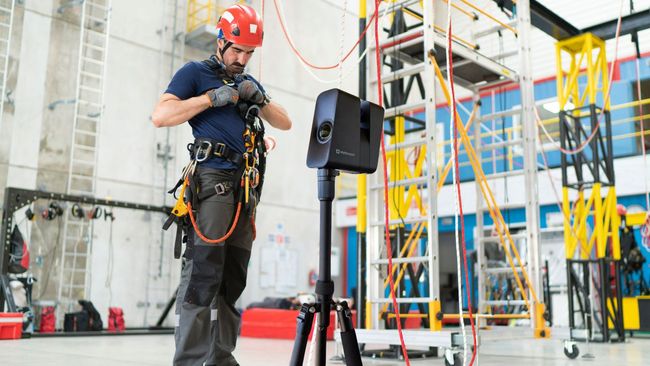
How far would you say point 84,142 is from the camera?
976cm

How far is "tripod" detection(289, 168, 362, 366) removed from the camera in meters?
1.87

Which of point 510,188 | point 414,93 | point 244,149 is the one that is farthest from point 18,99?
point 414,93

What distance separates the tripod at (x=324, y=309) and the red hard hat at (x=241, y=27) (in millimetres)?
1118

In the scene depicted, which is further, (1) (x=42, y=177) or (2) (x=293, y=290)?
(2) (x=293, y=290)

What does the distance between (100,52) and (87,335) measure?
473 centimetres

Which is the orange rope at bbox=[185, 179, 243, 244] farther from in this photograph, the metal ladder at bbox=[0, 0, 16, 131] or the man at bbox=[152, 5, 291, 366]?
the metal ladder at bbox=[0, 0, 16, 131]

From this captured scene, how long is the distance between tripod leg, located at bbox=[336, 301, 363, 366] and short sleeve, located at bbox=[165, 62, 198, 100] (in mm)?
1382

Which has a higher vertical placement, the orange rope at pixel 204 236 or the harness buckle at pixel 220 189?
the harness buckle at pixel 220 189

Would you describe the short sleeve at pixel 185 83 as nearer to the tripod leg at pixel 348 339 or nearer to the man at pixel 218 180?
the man at pixel 218 180

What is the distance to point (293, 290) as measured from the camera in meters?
12.6

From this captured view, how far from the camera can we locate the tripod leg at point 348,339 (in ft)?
6.29

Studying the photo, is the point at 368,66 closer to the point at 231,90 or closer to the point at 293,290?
the point at 231,90

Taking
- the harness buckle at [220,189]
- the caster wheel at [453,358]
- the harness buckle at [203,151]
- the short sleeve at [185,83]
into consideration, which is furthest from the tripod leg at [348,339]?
the caster wheel at [453,358]

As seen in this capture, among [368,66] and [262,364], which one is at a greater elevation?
[368,66]
